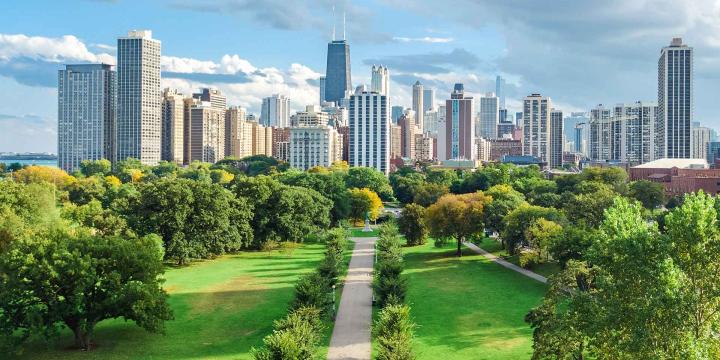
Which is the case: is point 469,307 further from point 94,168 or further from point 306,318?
point 94,168

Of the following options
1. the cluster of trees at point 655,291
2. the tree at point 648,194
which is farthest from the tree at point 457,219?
the cluster of trees at point 655,291

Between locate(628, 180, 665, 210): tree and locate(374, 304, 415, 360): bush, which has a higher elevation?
locate(628, 180, 665, 210): tree

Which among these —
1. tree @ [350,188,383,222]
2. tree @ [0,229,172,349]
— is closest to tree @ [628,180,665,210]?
tree @ [350,188,383,222]

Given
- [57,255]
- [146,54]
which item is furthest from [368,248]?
[146,54]

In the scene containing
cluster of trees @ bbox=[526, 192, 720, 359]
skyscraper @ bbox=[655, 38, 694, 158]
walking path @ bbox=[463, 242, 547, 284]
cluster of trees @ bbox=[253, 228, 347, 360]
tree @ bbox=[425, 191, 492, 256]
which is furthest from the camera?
skyscraper @ bbox=[655, 38, 694, 158]

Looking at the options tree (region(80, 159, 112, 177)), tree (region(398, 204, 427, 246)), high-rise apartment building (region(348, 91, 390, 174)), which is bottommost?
tree (region(398, 204, 427, 246))

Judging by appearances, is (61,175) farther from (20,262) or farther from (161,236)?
(20,262)

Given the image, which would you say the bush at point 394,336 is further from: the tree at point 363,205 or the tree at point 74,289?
the tree at point 363,205

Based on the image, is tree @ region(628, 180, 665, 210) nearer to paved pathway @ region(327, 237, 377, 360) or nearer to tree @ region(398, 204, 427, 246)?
tree @ region(398, 204, 427, 246)
